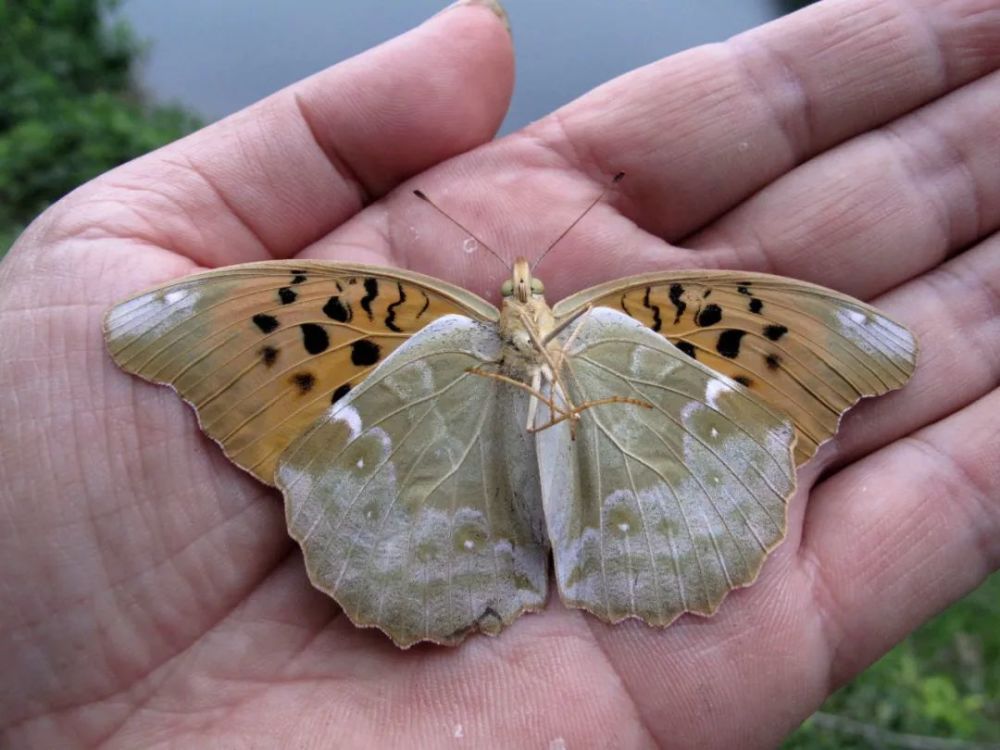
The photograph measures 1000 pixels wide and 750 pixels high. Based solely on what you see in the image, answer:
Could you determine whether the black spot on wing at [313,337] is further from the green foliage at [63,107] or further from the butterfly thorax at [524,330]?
the green foliage at [63,107]

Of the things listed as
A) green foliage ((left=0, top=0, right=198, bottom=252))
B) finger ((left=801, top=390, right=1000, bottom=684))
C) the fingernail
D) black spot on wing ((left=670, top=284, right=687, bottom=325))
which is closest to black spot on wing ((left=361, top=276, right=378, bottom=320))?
black spot on wing ((left=670, top=284, right=687, bottom=325))

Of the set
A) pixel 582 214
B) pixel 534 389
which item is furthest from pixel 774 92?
pixel 534 389

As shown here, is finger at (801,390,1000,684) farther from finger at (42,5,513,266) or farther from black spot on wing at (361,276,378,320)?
finger at (42,5,513,266)

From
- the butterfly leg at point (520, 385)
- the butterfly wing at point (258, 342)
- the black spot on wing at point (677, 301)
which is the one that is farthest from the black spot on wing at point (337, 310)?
the black spot on wing at point (677, 301)

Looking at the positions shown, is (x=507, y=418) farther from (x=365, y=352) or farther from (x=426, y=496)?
(x=365, y=352)

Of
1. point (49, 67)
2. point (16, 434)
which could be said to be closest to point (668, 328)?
point (16, 434)

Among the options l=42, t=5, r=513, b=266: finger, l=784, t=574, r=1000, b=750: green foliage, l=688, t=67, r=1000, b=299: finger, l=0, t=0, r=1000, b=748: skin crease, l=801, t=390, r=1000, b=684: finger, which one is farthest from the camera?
l=784, t=574, r=1000, b=750: green foliage
